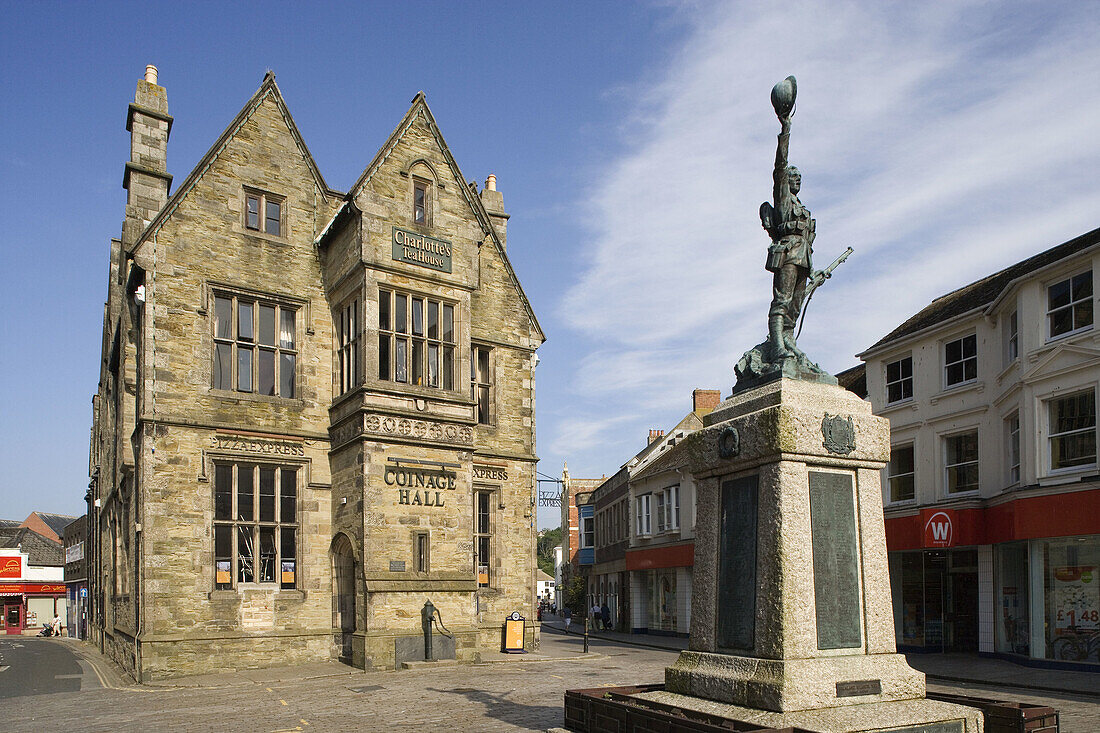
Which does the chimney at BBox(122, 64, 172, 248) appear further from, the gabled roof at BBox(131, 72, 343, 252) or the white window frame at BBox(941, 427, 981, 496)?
the white window frame at BBox(941, 427, 981, 496)

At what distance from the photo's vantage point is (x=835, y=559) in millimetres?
8461

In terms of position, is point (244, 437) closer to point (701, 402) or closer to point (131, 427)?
point (131, 427)

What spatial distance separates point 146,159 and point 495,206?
33.4 ft

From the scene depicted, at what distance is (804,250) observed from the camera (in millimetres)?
9484

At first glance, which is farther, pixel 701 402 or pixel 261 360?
pixel 701 402

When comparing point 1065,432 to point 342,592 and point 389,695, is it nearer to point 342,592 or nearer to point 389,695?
point 389,695

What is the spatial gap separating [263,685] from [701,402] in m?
33.7

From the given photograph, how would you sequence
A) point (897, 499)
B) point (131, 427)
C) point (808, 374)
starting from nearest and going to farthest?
point (808, 374) → point (131, 427) → point (897, 499)

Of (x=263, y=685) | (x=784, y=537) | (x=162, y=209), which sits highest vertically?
(x=162, y=209)

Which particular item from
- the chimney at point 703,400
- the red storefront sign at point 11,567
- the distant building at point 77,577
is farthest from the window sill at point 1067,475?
the red storefront sign at point 11,567

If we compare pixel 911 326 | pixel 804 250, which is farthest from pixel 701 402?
pixel 804 250

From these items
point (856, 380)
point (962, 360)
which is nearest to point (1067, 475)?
point (962, 360)

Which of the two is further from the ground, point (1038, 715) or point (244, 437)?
point (244, 437)

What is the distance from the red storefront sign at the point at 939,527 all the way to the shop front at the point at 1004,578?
0.03m
